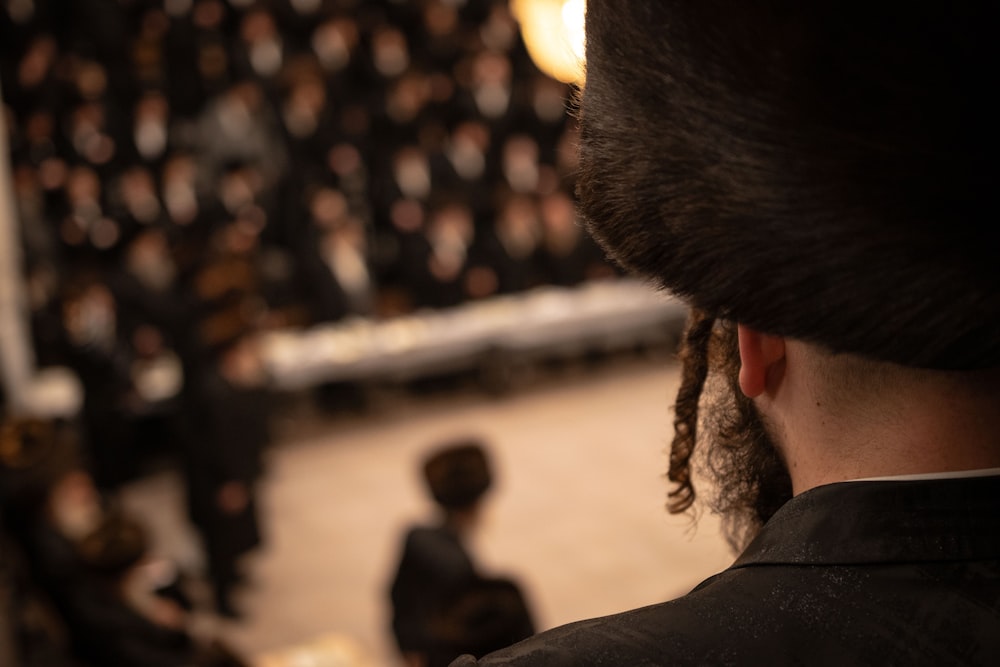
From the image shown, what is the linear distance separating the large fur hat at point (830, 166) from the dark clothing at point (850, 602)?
0.11 metres

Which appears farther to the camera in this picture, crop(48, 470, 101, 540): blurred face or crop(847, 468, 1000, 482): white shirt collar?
crop(48, 470, 101, 540): blurred face

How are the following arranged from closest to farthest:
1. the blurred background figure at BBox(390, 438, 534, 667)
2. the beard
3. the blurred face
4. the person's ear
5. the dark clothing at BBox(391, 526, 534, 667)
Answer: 1. the person's ear
2. the beard
3. the dark clothing at BBox(391, 526, 534, 667)
4. the blurred background figure at BBox(390, 438, 534, 667)
5. the blurred face

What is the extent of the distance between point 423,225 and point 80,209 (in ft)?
8.57

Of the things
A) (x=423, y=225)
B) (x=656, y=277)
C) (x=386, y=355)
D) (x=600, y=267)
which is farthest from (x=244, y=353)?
(x=656, y=277)

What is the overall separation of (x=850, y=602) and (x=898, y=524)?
0.06m

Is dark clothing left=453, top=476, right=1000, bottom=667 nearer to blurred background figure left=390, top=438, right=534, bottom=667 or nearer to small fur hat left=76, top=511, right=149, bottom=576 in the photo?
blurred background figure left=390, top=438, right=534, bottom=667

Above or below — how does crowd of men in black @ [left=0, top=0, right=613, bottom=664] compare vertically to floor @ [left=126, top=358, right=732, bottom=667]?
above

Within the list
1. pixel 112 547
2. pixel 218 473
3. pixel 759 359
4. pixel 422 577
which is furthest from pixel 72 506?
pixel 759 359

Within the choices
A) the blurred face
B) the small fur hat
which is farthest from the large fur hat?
the blurred face

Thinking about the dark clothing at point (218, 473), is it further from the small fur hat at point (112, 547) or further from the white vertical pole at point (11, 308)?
the white vertical pole at point (11, 308)

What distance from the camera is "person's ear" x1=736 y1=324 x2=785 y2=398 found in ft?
2.37

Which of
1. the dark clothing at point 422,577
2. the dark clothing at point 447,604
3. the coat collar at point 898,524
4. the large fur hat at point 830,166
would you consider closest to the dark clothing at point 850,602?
the coat collar at point 898,524

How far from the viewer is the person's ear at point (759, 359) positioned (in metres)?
0.72

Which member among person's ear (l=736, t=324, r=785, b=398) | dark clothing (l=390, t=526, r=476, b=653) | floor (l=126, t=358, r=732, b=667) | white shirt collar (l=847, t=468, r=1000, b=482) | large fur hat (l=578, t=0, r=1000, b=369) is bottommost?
floor (l=126, t=358, r=732, b=667)
